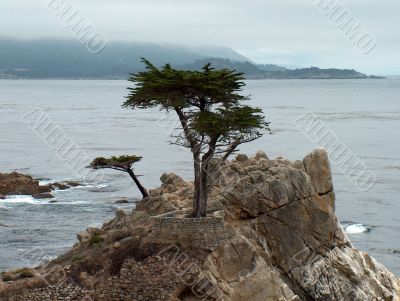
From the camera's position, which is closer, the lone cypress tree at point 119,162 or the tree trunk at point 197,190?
the tree trunk at point 197,190

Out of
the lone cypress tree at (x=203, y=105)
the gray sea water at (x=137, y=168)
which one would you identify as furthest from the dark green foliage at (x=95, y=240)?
the gray sea water at (x=137, y=168)

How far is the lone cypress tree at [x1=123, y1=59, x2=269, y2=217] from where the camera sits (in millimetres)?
28969

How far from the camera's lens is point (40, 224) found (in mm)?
54500

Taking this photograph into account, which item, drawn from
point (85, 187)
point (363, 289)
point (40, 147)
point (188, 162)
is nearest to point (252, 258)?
point (363, 289)

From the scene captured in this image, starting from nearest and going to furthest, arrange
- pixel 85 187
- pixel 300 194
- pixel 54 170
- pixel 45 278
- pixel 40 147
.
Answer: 1. pixel 45 278
2. pixel 300 194
3. pixel 85 187
4. pixel 54 170
5. pixel 40 147

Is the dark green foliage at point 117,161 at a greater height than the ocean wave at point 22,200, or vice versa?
the dark green foliage at point 117,161

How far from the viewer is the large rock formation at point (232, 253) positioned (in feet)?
87.7

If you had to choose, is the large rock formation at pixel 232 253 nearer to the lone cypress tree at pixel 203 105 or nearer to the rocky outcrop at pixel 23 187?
the lone cypress tree at pixel 203 105

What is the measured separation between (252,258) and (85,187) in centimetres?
4468

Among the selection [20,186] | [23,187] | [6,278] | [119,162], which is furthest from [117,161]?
[20,186]

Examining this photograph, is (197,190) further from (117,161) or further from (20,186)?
(20,186)

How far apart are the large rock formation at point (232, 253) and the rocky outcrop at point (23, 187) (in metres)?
33.0

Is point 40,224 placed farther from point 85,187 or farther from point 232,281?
point 232,281

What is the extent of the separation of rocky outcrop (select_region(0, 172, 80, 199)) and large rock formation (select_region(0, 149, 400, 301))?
33.0 m
